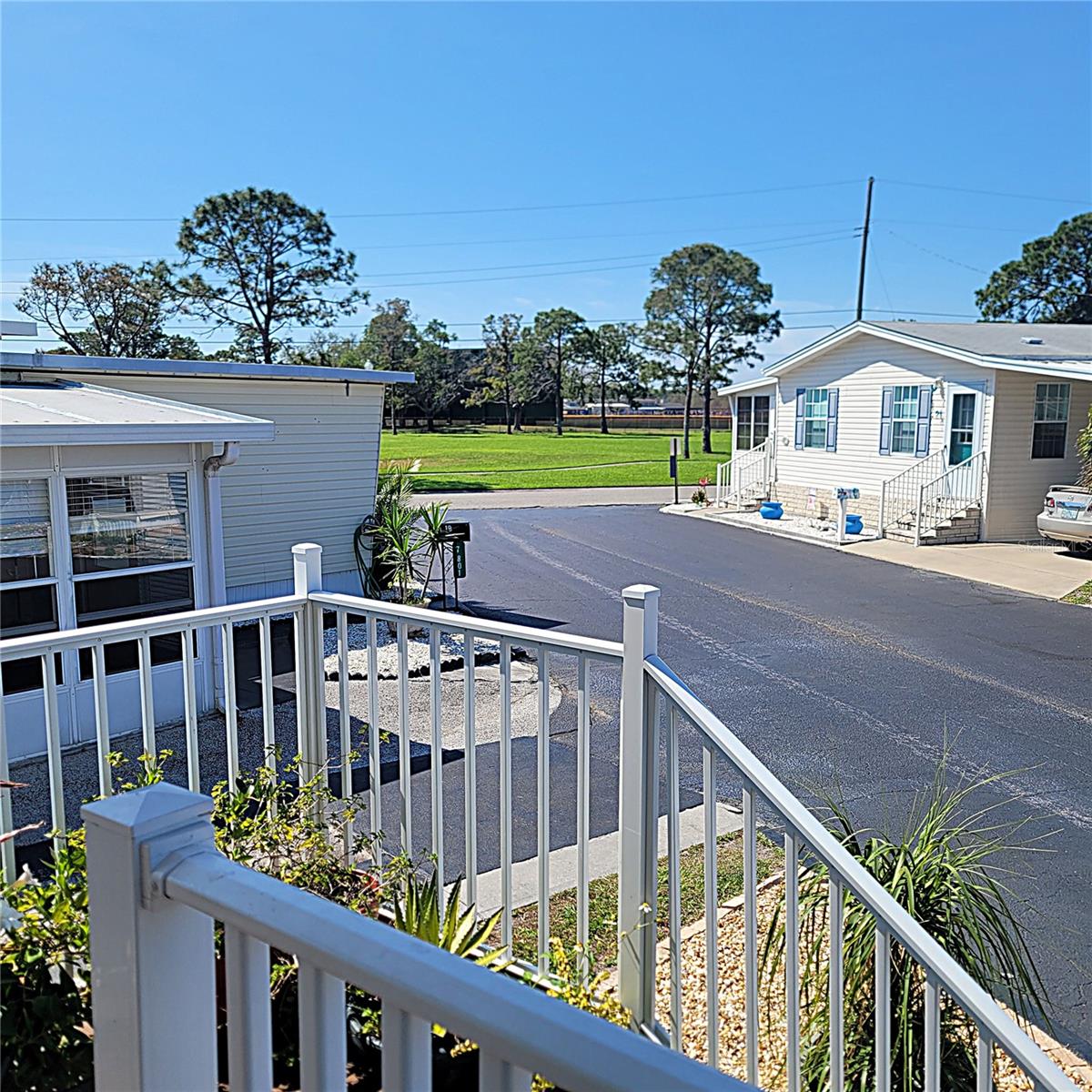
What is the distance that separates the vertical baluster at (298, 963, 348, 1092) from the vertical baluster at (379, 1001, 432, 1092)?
0.08 m

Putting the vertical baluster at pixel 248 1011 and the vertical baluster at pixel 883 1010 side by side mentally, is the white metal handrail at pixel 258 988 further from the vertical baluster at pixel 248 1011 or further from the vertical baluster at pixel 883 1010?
the vertical baluster at pixel 883 1010

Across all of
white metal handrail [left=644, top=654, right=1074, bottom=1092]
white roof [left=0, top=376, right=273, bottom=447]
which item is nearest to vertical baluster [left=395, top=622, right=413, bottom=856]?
white metal handrail [left=644, top=654, right=1074, bottom=1092]

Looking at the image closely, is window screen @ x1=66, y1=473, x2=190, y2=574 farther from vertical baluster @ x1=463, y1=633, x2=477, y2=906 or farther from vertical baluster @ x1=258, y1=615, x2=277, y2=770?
vertical baluster @ x1=463, y1=633, x2=477, y2=906

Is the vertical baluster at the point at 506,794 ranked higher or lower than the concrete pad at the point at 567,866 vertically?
higher

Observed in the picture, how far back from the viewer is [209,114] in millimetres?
18172

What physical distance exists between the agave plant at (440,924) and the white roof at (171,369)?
720 cm

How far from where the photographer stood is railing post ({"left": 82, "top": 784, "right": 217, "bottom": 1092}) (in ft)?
3.60

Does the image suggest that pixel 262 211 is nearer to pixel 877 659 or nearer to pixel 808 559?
pixel 808 559

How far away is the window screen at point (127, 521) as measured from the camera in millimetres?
6688

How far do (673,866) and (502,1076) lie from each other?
1693 mm

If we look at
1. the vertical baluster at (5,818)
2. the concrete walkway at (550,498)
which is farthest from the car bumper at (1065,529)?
the vertical baluster at (5,818)

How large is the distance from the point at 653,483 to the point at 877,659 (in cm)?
2047

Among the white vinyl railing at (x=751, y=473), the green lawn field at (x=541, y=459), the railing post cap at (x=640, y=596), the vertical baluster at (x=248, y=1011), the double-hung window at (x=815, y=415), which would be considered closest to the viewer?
the vertical baluster at (x=248, y=1011)

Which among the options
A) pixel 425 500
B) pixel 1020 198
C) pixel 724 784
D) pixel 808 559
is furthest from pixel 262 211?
pixel 724 784
